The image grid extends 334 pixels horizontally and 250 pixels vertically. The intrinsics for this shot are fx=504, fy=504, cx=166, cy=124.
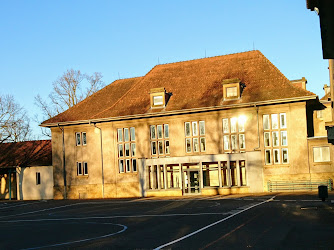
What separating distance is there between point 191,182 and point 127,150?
6.86m

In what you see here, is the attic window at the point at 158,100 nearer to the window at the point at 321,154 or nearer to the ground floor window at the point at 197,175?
the ground floor window at the point at 197,175

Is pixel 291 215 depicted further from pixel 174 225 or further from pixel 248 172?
pixel 248 172

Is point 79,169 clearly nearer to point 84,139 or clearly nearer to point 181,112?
point 84,139

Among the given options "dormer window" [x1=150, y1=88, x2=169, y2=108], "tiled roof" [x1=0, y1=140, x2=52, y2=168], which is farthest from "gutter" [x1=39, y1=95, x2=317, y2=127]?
"tiled roof" [x1=0, y1=140, x2=52, y2=168]

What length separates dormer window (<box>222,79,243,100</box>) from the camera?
42625 millimetres

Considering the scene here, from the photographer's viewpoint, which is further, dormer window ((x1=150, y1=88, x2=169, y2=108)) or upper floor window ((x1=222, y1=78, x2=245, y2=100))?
dormer window ((x1=150, y1=88, x2=169, y2=108))

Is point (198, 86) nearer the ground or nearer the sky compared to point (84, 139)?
nearer the sky

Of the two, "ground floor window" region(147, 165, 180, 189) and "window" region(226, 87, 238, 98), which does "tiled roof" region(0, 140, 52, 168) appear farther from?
"window" region(226, 87, 238, 98)

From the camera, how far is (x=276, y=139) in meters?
41.3

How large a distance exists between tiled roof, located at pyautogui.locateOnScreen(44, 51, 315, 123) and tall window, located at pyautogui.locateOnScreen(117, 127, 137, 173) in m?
1.90

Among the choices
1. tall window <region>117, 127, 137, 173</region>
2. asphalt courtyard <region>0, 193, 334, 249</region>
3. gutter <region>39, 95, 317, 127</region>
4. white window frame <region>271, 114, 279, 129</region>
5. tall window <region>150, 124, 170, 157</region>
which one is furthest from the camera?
tall window <region>117, 127, 137, 173</region>

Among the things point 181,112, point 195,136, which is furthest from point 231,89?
point 195,136

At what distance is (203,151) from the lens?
43781mm

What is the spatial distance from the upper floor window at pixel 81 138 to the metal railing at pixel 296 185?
18119 millimetres
